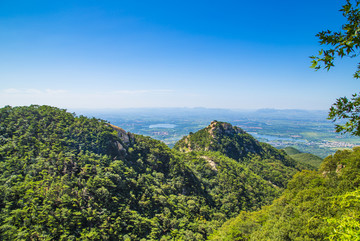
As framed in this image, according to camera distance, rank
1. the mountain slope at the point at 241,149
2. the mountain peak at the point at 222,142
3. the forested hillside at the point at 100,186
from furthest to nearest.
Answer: the mountain peak at the point at 222,142
the mountain slope at the point at 241,149
the forested hillside at the point at 100,186

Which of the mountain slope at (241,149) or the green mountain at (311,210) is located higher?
the green mountain at (311,210)

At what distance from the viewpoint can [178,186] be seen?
5203 cm

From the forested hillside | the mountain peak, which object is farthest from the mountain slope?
the forested hillside

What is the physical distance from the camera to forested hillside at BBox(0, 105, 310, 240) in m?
26.7

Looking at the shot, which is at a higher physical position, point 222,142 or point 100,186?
point 100,186

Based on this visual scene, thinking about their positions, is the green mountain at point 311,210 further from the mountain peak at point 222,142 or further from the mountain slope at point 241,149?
the mountain peak at point 222,142

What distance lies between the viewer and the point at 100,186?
35250 millimetres

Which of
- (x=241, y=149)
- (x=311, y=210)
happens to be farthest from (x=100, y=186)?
(x=241, y=149)

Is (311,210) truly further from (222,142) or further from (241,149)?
(241,149)

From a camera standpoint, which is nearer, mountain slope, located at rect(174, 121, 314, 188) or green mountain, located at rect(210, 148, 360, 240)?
green mountain, located at rect(210, 148, 360, 240)

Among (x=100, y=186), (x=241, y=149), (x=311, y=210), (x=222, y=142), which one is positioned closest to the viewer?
(x=311, y=210)

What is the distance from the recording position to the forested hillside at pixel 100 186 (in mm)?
26656

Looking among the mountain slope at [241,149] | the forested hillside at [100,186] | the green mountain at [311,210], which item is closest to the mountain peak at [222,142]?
the mountain slope at [241,149]

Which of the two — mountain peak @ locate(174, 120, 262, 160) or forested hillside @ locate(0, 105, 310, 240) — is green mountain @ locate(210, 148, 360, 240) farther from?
mountain peak @ locate(174, 120, 262, 160)
